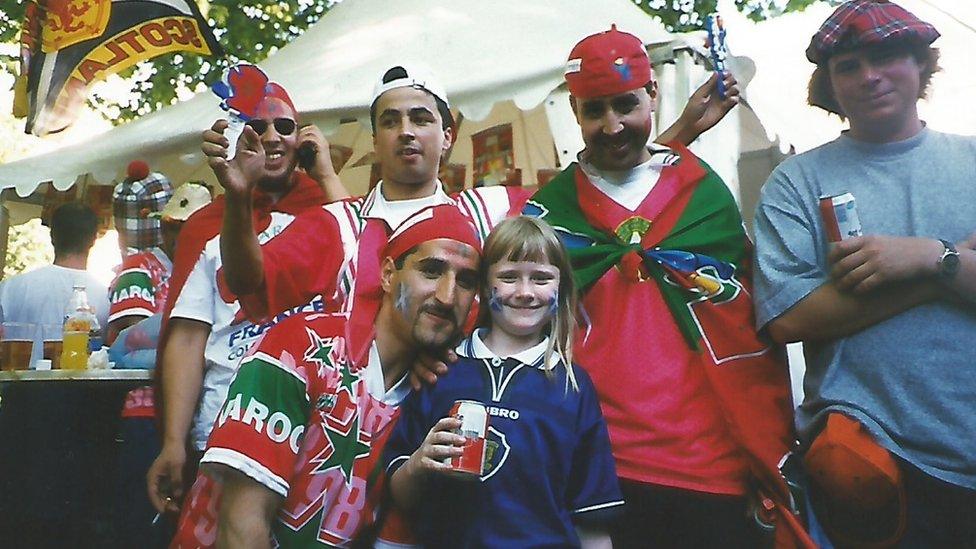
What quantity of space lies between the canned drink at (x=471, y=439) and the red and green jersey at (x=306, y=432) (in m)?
0.35

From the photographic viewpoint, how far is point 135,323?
182 inches

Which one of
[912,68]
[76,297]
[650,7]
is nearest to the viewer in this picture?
[912,68]

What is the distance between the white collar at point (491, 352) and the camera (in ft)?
7.63

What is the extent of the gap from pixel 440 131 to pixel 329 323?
80cm

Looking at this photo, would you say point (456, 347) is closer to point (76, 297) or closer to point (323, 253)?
point (323, 253)

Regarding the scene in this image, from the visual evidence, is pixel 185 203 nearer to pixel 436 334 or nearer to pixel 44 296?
pixel 44 296

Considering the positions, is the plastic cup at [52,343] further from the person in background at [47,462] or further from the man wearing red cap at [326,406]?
the man wearing red cap at [326,406]

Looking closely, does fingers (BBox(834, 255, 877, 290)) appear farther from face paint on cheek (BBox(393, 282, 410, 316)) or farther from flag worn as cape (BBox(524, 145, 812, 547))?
face paint on cheek (BBox(393, 282, 410, 316))

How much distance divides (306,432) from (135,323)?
2712 mm

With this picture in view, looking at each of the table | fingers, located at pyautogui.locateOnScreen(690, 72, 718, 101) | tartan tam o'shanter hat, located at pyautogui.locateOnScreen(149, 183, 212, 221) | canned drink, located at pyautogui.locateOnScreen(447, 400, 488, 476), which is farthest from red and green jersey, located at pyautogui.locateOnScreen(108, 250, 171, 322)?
canned drink, located at pyautogui.locateOnScreen(447, 400, 488, 476)

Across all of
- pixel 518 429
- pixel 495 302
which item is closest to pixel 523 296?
pixel 495 302

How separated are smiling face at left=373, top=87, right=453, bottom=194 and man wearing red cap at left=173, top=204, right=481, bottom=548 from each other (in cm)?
32

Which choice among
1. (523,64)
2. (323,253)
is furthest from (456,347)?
(523,64)

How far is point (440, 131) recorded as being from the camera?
2871 mm
